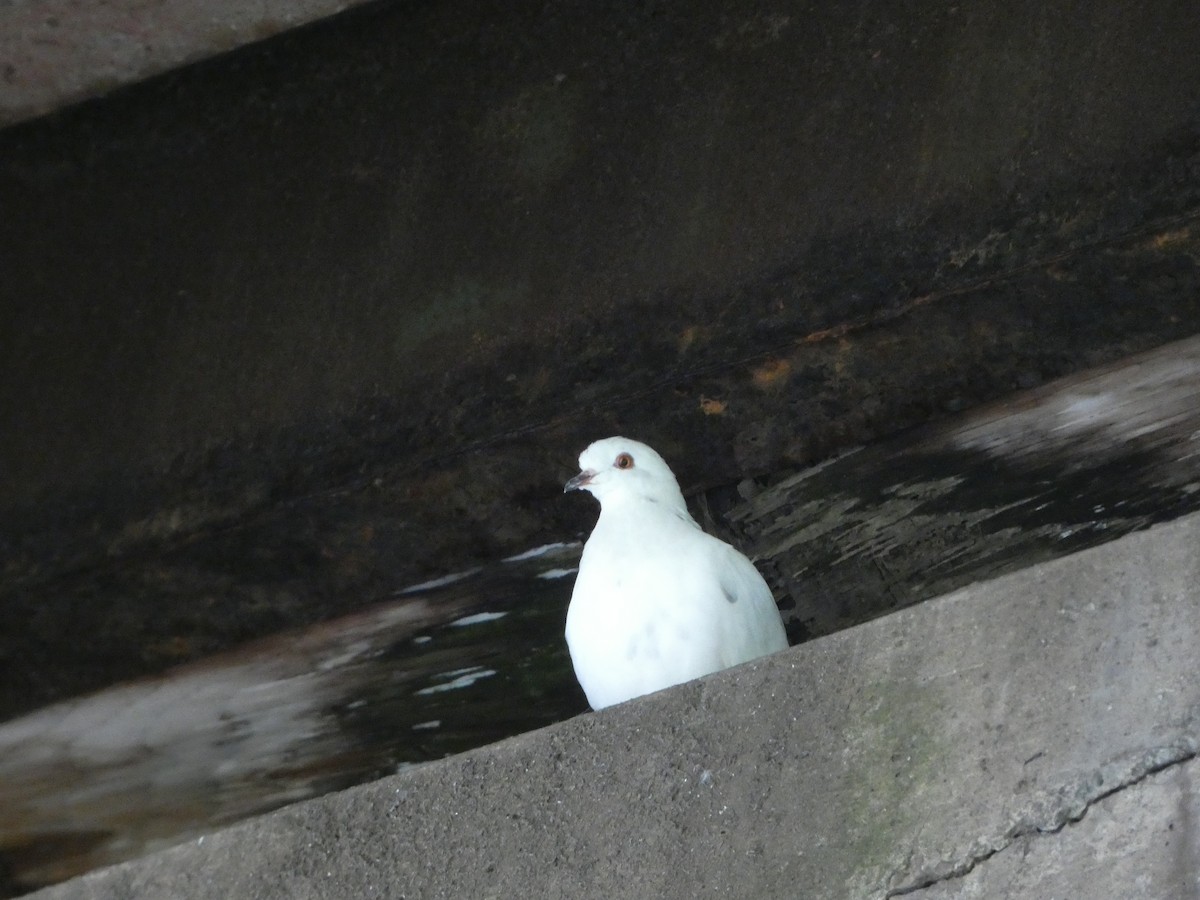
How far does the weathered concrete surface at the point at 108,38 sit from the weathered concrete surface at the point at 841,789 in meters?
1.59

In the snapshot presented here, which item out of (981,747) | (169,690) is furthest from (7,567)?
(981,747)

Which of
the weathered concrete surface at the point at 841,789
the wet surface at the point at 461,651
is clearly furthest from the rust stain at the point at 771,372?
the weathered concrete surface at the point at 841,789

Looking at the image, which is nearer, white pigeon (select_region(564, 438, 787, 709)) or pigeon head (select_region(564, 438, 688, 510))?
white pigeon (select_region(564, 438, 787, 709))

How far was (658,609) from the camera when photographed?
2584mm

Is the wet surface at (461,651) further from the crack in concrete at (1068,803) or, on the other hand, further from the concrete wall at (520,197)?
the crack in concrete at (1068,803)

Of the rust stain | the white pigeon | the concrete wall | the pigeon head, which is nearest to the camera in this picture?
the white pigeon

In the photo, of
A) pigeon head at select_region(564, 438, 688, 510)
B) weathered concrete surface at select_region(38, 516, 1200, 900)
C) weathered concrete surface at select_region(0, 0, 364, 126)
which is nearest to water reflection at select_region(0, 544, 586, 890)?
pigeon head at select_region(564, 438, 688, 510)

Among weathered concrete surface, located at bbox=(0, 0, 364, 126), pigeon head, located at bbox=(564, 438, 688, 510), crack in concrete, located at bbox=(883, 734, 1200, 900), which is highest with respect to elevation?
weathered concrete surface, located at bbox=(0, 0, 364, 126)

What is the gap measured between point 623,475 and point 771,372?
1.68 ft

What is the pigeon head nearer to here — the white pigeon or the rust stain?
the white pigeon

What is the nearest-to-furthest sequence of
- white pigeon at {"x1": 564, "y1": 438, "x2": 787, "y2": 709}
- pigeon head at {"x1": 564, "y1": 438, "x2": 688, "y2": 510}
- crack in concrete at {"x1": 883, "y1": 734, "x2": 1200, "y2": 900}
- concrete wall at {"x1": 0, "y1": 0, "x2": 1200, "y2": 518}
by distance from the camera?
1. crack in concrete at {"x1": 883, "y1": 734, "x2": 1200, "y2": 900}
2. white pigeon at {"x1": 564, "y1": 438, "x2": 787, "y2": 709}
3. pigeon head at {"x1": 564, "y1": 438, "x2": 688, "y2": 510}
4. concrete wall at {"x1": 0, "y1": 0, "x2": 1200, "y2": 518}

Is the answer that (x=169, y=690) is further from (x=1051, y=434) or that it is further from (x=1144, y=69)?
(x=1144, y=69)

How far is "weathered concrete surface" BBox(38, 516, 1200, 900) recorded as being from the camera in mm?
1847

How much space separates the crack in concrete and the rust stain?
1508 millimetres
